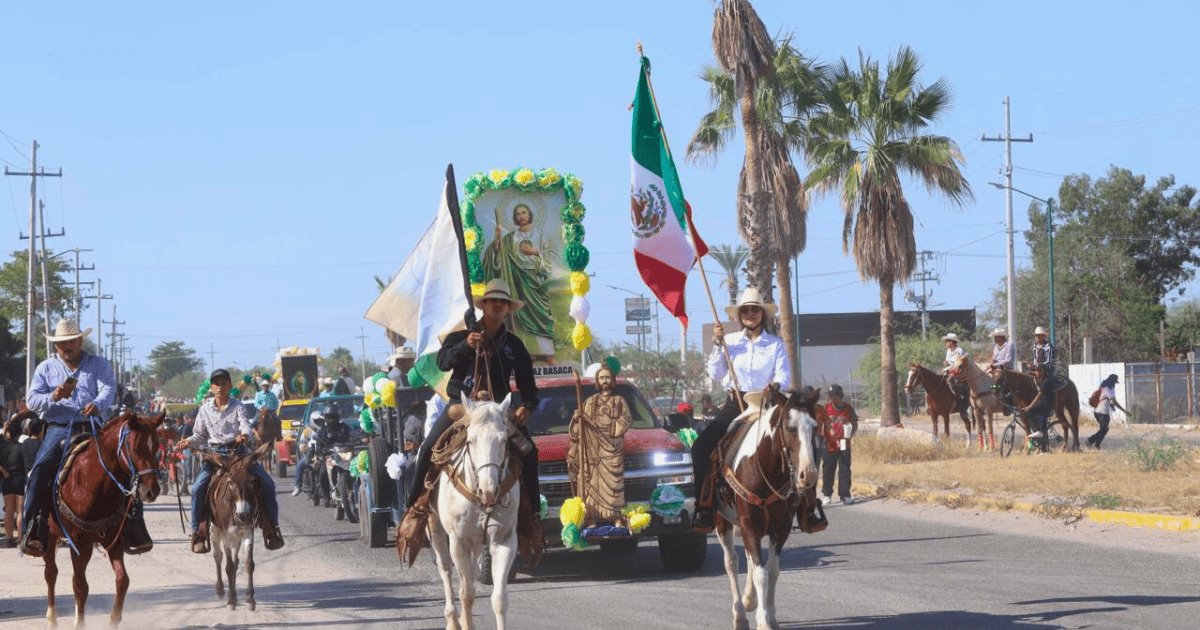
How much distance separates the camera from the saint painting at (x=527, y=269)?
19.1m

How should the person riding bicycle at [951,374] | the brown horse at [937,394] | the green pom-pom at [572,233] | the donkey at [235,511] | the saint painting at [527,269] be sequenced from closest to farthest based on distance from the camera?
the donkey at [235,511]
the saint painting at [527,269]
the green pom-pom at [572,233]
the person riding bicycle at [951,374]
the brown horse at [937,394]

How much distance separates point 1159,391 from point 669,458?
34.1 m

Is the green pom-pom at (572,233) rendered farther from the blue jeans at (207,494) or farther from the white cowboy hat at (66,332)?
the white cowboy hat at (66,332)

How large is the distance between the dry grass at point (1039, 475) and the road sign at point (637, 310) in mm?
76765

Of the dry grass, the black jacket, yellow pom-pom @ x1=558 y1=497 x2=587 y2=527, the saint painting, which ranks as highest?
the saint painting

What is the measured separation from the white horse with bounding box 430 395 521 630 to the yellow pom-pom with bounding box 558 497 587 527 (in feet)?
11.7

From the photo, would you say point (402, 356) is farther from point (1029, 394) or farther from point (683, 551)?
point (1029, 394)

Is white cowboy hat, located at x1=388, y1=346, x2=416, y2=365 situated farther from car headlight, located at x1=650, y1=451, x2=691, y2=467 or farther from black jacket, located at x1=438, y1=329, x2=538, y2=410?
black jacket, located at x1=438, y1=329, x2=538, y2=410

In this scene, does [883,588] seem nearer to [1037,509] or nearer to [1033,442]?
[1037,509]

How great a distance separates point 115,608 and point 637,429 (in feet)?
19.9

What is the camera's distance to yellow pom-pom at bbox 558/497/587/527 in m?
14.0

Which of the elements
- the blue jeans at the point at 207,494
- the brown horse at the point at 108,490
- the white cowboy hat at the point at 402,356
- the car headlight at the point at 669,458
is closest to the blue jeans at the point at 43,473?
the brown horse at the point at 108,490

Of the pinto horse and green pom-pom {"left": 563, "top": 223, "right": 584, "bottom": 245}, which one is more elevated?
green pom-pom {"left": 563, "top": 223, "right": 584, "bottom": 245}

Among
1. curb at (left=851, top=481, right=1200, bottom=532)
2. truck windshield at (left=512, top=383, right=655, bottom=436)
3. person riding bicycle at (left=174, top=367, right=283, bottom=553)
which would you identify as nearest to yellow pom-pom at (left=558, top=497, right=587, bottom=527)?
truck windshield at (left=512, top=383, right=655, bottom=436)
